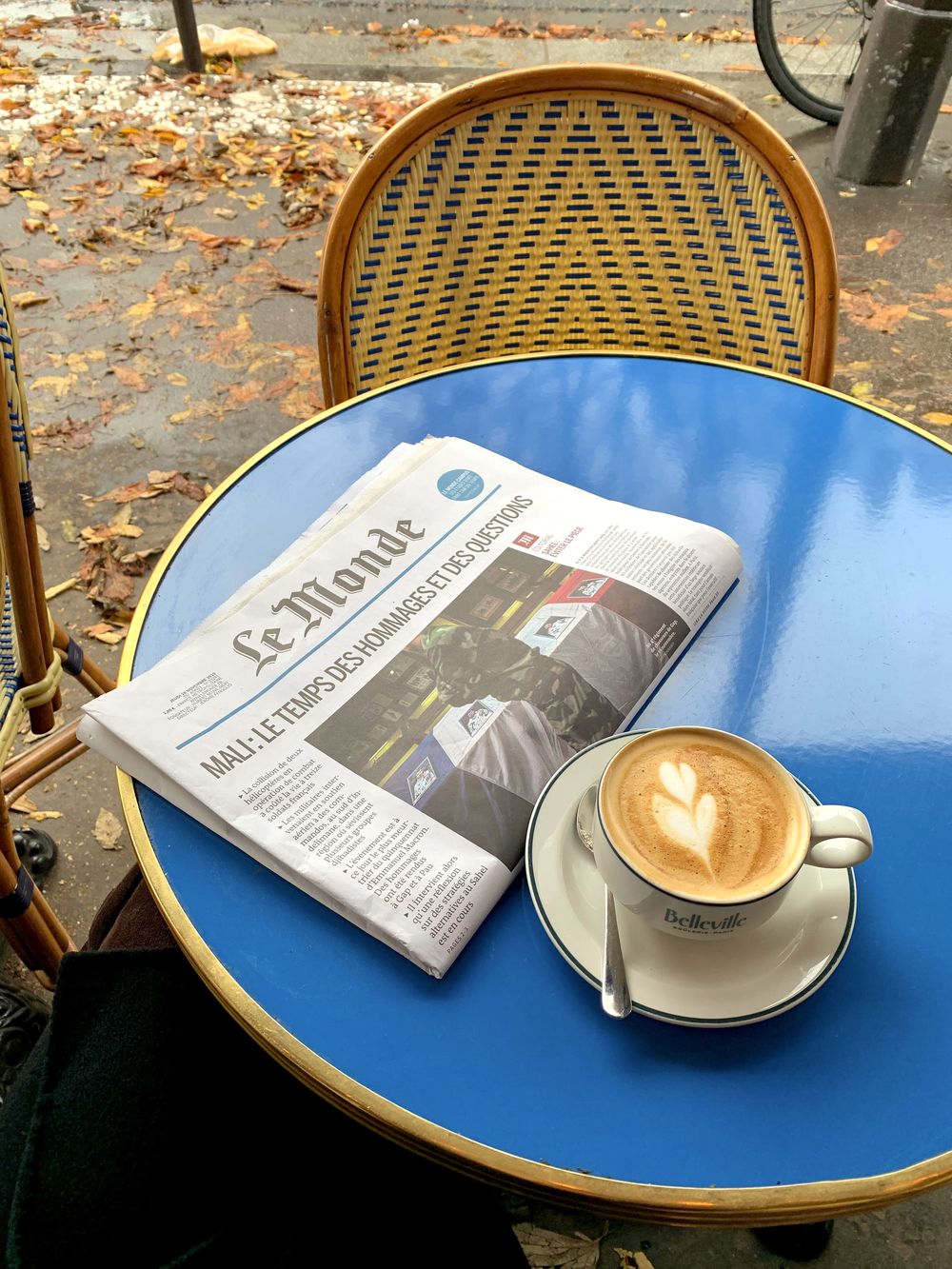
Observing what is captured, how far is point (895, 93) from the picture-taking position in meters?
3.29

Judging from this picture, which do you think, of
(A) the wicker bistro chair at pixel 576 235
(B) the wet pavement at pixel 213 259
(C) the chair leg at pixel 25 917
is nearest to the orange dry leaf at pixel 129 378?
(B) the wet pavement at pixel 213 259

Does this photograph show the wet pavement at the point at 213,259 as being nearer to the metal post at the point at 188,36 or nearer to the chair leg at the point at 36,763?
the metal post at the point at 188,36

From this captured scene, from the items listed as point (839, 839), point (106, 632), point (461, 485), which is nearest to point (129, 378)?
point (106, 632)

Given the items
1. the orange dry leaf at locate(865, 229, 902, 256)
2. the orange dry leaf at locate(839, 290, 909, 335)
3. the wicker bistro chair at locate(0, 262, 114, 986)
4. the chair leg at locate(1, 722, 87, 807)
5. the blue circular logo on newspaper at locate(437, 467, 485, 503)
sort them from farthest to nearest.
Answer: the orange dry leaf at locate(865, 229, 902, 256) → the orange dry leaf at locate(839, 290, 909, 335) → the chair leg at locate(1, 722, 87, 807) → the wicker bistro chair at locate(0, 262, 114, 986) → the blue circular logo on newspaper at locate(437, 467, 485, 503)

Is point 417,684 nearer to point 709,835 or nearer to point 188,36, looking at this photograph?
point 709,835

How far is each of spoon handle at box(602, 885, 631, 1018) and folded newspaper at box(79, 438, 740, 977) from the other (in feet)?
0.29

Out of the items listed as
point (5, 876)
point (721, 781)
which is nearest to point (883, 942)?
point (721, 781)

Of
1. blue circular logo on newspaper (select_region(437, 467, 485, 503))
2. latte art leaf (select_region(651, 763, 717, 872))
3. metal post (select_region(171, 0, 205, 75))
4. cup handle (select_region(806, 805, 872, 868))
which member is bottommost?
metal post (select_region(171, 0, 205, 75))

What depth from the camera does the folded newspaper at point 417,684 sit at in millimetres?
739

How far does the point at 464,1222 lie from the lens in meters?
0.91

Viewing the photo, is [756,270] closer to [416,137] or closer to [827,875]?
[416,137]

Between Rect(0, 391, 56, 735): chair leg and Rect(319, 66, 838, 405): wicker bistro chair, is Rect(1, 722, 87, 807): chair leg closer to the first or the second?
Rect(0, 391, 56, 735): chair leg

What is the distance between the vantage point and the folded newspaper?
2.42ft

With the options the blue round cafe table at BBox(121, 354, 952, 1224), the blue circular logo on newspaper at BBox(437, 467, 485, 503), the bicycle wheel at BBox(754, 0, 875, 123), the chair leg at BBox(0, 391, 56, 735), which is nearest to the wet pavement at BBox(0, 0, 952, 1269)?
the bicycle wheel at BBox(754, 0, 875, 123)
